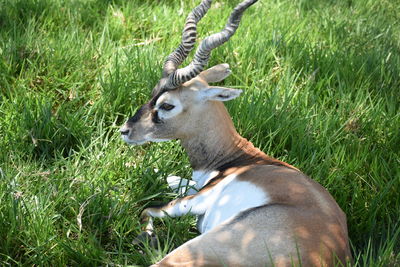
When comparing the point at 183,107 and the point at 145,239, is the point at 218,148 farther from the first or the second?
the point at 145,239

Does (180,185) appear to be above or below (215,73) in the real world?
below

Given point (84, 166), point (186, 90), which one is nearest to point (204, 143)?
point (186, 90)

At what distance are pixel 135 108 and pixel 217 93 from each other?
102 centimetres

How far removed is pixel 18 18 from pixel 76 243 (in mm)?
2955

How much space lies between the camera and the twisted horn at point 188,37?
4367 mm

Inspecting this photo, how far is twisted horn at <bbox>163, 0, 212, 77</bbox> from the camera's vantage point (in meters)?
4.37

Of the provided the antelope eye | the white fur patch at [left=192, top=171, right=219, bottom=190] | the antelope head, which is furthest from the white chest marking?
the antelope eye

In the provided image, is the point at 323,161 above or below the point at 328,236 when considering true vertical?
below

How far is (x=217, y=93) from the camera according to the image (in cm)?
425

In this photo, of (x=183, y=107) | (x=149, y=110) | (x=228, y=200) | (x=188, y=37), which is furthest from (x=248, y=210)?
(x=188, y=37)

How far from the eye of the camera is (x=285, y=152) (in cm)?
475

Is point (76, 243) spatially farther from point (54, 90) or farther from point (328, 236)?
point (54, 90)

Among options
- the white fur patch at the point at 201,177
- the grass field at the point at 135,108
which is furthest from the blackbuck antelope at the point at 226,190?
the grass field at the point at 135,108

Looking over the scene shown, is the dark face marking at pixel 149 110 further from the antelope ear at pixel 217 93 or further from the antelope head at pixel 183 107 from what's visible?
the antelope ear at pixel 217 93
